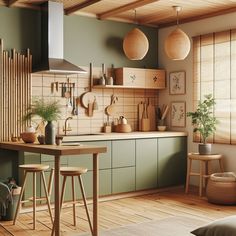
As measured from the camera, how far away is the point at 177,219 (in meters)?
4.59

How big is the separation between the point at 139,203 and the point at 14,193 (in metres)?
1.63

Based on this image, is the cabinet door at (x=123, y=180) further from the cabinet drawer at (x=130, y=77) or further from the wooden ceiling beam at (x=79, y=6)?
the wooden ceiling beam at (x=79, y=6)

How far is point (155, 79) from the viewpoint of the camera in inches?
257

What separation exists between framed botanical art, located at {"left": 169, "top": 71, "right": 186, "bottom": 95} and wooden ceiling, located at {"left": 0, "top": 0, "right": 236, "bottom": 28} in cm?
80

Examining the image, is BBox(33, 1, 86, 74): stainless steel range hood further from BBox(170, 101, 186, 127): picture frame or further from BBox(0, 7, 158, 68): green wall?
BBox(170, 101, 186, 127): picture frame

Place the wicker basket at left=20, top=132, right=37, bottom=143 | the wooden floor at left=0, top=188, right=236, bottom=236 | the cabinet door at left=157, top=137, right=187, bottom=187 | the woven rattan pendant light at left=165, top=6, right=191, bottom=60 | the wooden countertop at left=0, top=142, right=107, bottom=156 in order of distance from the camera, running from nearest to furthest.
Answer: the wooden countertop at left=0, top=142, right=107, bottom=156 < the wooden floor at left=0, top=188, right=236, bottom=236 < the wicker basket at left=20, top=132, right=37, bottom=143 < the woven rattan pendant light at left=165, top=6, right=191, bottom=60 < the cabinet door at left=157, top=137, right=187, bottom=187

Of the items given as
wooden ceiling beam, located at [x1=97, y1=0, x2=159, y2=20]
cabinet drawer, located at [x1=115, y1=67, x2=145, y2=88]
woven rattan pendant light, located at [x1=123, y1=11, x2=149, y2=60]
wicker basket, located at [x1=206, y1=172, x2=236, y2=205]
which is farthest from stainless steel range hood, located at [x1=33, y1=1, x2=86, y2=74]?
wicker basket, located at [x1=206, y1=172, x2=236, y2=205]

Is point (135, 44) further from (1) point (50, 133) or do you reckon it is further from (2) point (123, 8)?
(1) point (50, 133)

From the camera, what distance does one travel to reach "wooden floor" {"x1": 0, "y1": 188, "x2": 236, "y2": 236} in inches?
169

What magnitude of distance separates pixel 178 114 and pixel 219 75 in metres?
0.94

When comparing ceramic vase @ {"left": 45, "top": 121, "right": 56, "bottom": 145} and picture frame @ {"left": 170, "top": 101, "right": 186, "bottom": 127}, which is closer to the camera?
ceramic vase @ {"left": 45, "top": 121, "right": 56, "bottom": 145}

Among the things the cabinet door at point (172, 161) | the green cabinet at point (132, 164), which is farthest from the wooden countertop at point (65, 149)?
the cabinet door at point (172, 161)

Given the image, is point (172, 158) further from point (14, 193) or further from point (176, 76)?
point (14, 193)

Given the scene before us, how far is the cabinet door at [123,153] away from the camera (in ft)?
18.3
